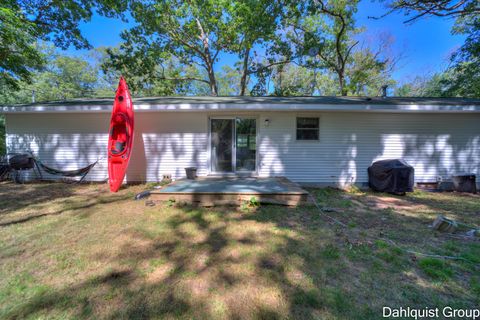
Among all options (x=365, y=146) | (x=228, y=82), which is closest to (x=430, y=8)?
(x=365, y=146)

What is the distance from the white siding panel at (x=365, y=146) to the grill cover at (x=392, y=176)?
48 centimetres

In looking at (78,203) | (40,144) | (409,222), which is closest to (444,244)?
(409,222)

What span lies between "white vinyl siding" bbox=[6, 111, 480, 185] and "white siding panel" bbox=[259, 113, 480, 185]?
30mm

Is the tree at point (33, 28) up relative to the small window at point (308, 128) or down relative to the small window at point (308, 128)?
up

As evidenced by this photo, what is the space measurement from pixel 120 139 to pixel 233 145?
10.9 ft

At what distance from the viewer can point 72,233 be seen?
3.27 m

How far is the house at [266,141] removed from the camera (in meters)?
6.73

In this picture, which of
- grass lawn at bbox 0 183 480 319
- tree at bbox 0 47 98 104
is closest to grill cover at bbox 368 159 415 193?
grass lawn at bbox 0 183 480 319

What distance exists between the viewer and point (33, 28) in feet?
23.7

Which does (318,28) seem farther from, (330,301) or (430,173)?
(330,301)

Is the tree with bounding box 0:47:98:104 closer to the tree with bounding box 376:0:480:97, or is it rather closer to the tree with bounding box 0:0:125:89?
the tree with bounding box 0:0:125:89

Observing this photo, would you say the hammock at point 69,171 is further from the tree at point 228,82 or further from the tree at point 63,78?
the tree at point 228,82

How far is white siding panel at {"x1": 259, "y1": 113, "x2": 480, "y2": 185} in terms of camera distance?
6.73 meters

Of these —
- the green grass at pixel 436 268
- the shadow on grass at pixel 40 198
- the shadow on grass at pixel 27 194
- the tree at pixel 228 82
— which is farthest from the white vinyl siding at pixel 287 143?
the tree at pixel 228 82
